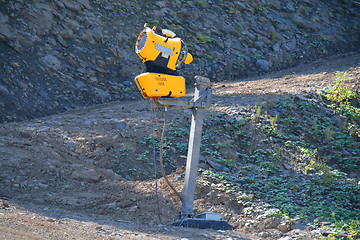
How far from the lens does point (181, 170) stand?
555 cm

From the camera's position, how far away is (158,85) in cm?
400

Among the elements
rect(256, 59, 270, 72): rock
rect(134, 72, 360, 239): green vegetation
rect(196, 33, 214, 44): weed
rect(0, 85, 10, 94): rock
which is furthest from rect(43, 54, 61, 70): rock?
rect(256, 59, 270, 72): rock

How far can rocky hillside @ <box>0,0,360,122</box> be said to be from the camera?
787 cm

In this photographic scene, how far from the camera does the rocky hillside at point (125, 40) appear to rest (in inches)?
310

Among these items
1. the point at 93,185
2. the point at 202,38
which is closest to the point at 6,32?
the point at 93,185

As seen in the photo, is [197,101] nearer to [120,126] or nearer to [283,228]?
[283,228]

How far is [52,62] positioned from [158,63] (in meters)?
4.91

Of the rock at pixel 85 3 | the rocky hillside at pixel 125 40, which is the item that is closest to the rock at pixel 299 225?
the rocky hillside at pixel 125 40

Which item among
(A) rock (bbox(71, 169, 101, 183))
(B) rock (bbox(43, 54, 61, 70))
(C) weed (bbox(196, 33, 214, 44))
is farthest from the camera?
(C) weed (bbox(196, 33, 214, 44))

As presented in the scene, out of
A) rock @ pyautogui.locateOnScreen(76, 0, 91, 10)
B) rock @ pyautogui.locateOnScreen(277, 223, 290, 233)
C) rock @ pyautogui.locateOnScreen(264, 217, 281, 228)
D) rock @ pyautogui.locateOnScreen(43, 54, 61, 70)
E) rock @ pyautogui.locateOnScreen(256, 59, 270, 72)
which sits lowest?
rock @ pyautogui.locateOnScreen(43, 54, 61, 70)

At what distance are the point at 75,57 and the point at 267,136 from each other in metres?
4.66

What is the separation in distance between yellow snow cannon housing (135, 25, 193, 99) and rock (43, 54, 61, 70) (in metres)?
4.68

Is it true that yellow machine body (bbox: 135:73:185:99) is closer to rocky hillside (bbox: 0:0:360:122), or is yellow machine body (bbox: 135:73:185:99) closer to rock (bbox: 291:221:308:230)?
rock (bbox: 291:221:308:230)

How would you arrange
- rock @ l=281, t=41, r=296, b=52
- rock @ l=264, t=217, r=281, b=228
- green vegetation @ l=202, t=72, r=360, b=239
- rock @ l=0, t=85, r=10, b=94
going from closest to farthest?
rock @ l=264, t=217, r=281, b=228, green vegetation @ l=202, t=72, r=360, b=239, rock @ l=0, t=85, r=10, b=94, rock @ l=281, t=41, r=296, b=52
